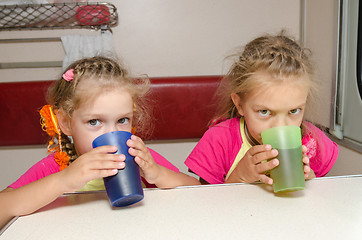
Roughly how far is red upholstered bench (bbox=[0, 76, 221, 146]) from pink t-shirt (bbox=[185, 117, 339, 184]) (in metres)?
0.64

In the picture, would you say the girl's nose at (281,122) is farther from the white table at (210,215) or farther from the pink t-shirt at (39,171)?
the pink t-shirt at (39,171)

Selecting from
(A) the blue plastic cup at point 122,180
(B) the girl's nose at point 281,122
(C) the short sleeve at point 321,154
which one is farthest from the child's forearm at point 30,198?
(C) the short sleeve at point 321,154

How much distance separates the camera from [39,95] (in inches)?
66.8

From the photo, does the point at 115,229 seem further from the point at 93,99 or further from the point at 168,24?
the point at 168,24

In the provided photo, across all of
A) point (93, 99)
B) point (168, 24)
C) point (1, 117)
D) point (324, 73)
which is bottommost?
point (1, 117)

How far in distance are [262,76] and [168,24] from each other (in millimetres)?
1080

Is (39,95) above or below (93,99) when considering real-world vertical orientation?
below

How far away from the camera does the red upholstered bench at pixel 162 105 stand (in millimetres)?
1684

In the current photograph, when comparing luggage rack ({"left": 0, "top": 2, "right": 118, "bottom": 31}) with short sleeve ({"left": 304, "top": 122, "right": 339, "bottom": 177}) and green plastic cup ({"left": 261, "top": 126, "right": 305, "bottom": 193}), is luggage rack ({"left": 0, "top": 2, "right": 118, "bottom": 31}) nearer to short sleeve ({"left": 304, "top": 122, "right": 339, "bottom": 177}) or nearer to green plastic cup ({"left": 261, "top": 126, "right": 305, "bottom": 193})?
short sleeve ({"left": 304, "top": 122, "right": 339, "bottom": 177})

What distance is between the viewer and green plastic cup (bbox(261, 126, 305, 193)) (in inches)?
22.8

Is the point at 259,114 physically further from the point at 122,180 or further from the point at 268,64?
the point at 122,180

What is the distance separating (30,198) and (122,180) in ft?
0.62

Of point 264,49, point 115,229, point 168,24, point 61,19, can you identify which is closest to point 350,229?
point 115,229

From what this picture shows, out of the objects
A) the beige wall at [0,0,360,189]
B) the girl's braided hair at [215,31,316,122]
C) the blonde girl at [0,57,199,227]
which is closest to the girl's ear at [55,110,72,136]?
the blonde girl at [0,57,199,227]
